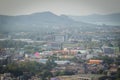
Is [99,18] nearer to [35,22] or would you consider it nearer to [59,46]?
[59,46]

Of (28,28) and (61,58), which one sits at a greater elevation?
(28,28)

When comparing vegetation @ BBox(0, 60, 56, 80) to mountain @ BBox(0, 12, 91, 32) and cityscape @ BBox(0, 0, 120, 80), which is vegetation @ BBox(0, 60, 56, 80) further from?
mountain @ BBox(0, 12, 91, 32)

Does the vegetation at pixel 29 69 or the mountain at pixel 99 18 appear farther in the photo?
the mountain at pixel 99 18

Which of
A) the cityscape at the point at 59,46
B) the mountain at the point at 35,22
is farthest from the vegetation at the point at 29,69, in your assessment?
the mountain at the point at 35,22

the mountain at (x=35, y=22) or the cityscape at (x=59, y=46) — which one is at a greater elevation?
the mountain at (x=35, y=22)

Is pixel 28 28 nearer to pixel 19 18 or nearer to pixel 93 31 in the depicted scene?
pixel 19 18

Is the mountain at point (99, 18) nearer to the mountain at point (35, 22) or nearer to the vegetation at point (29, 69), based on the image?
the mountain at point (35, 22)

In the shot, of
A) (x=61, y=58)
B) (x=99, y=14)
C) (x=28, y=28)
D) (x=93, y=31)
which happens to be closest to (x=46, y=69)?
(x=61, y=58)

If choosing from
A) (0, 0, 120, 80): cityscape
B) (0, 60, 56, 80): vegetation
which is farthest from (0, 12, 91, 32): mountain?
(0, 60, 56, 80): vegetation

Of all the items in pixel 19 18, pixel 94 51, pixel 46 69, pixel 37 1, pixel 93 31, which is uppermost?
pixel 37 1
